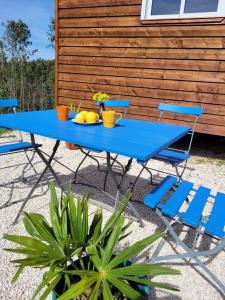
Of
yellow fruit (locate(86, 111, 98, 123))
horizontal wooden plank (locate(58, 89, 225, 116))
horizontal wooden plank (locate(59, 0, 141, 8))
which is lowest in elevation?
horizontal wooden plank (locate(58, 89, 225, 116))

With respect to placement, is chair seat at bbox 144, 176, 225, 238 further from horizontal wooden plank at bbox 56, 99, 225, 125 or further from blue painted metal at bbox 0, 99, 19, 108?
horizontal wooden plank at bbox 56, 99, 225, 125

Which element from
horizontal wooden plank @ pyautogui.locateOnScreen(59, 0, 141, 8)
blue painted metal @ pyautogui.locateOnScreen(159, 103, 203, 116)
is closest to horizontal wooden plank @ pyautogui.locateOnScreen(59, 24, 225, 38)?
horizontal wooden plank @ pyautogui.locateOnScreen(59, 0, 141, 8)

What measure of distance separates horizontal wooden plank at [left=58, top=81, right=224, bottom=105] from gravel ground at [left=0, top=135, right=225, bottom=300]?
1.14 metres

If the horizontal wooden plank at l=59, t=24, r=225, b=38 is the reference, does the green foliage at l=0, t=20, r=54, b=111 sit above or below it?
below

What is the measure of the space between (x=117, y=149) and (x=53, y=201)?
0.51 m

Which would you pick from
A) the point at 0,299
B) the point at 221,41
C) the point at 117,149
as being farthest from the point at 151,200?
the point at 221,41

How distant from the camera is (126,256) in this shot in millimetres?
1086

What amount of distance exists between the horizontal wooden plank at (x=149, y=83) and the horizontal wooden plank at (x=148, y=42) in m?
0.62

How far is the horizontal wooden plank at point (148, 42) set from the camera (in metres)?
4.13

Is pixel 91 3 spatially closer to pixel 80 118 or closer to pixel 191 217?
pixel 80 118

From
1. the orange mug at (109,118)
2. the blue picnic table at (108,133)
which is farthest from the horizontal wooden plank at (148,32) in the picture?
the orange mug at (109,118)

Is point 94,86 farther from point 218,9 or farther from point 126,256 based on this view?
point 126,256

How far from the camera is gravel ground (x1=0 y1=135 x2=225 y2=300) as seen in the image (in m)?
1.67

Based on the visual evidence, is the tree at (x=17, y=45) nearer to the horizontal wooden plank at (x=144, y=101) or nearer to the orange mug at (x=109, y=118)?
the horizontal wooden plank at (x=144, y=101)
